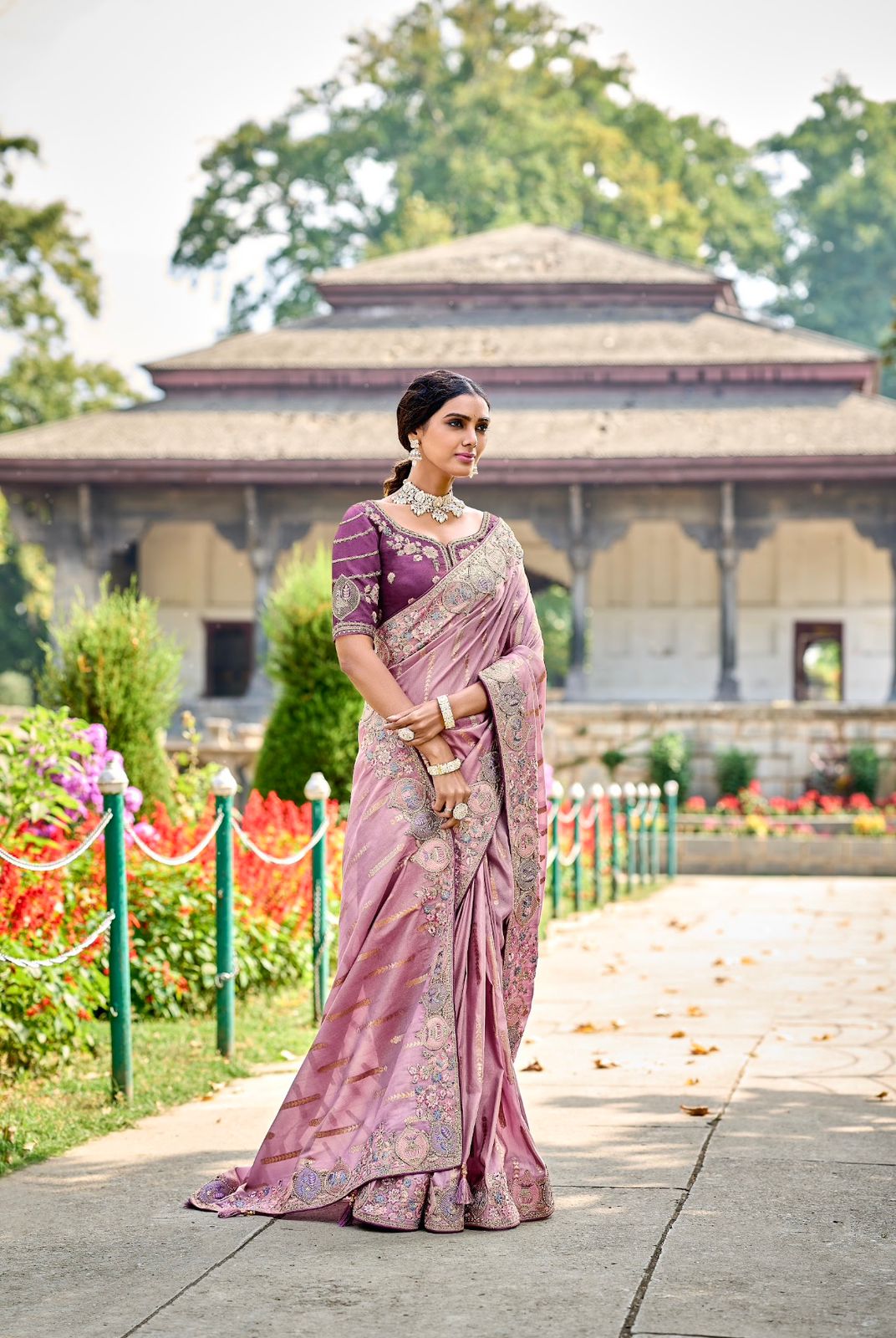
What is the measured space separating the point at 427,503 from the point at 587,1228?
66.8 inches

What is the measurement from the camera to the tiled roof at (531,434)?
23484 millimetres

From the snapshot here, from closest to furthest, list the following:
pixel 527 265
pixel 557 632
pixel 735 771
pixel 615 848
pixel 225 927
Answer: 1. pixel 225 927
2. pixel 615 848
3. pixel 735 771
4. pixel 527 265
5. pixel 557 632

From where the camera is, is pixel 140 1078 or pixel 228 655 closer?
pixel 140 1078

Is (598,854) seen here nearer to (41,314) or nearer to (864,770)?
(864,770)

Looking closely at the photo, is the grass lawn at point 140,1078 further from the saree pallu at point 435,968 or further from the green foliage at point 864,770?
the green foliage at point 864,770

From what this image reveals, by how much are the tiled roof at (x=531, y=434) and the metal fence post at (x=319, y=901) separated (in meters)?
A: 16.2

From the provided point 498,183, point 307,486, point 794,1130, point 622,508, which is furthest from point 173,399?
point 794,1130

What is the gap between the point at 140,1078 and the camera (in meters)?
5.97

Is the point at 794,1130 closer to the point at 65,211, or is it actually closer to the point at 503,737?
the point at 503,737

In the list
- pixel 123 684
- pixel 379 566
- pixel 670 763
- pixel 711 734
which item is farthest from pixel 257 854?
pixel 711 734

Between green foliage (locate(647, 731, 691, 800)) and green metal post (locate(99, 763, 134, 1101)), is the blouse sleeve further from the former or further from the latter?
green foliage (locate(647, 731, 691, 800))

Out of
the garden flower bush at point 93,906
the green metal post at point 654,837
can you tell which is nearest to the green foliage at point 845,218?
the green metal post at point 654,837

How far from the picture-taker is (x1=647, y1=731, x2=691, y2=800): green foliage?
2053 cm

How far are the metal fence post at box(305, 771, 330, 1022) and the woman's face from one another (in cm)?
295
